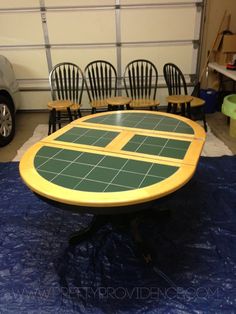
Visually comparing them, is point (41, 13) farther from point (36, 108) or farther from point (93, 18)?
point (36, 108)

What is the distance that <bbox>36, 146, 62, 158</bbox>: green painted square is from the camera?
163 cm

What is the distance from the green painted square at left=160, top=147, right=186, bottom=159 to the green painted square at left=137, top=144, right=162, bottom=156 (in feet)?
0.11

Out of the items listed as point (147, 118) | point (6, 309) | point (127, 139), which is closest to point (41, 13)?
point (147, 118)

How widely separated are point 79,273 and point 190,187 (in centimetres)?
118

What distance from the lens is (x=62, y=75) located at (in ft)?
12.7

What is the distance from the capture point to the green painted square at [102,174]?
1362mm

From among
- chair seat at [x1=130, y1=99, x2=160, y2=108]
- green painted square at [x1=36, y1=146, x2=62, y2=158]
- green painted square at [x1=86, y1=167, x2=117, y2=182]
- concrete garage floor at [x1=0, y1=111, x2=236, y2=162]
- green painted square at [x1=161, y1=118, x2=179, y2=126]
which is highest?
green painted square at [x1=86, y1=167, x2=117, y2=182]

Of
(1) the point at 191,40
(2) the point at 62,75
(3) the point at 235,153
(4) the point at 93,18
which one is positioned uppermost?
(4) the point at 93,18

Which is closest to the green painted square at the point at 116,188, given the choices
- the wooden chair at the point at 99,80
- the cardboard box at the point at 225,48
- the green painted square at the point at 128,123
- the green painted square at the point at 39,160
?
the green painted square at the point at 39,160

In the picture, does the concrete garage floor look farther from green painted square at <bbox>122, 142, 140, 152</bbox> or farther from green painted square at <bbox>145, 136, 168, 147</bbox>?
green painted square at <bbox>122, 142, 140, 152</bbox>

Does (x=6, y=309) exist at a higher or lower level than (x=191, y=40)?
lower

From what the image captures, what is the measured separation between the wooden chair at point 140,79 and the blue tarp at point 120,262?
209 centimetres

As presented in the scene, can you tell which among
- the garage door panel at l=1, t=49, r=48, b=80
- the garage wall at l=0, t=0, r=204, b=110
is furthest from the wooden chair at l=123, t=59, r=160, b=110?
the garage door panel at l=1, t=49, r=48, b=80

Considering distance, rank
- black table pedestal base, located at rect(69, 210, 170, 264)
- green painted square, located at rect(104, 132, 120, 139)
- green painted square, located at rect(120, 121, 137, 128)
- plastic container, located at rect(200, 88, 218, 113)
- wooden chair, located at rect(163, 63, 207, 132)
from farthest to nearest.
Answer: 1. plastic container, located at rect(200, 88, 218, 113)
2. wooden chair, located at rect(163, 63, 207, 132)
3. green painted square, located at rect(120, 121, 137, 128)
4. green painted square, located at rect(104, 132, 120, 139)
5. black table pedestal base, located at rect(69, 210, 170, 264)
